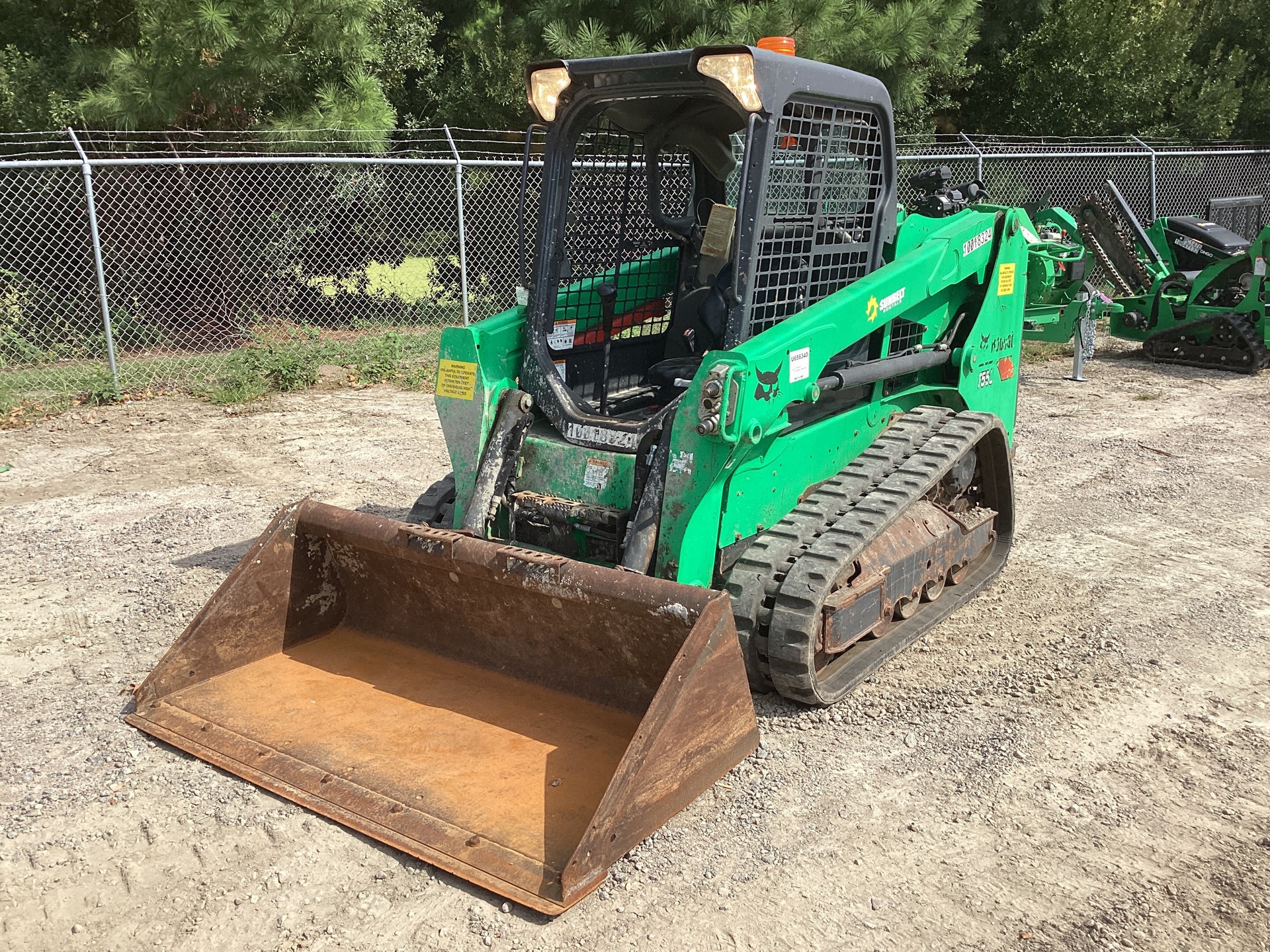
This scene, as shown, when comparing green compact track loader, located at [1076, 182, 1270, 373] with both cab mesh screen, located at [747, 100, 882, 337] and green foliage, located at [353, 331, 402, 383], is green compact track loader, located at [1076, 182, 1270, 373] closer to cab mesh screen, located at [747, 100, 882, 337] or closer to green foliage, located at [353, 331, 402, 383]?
green foliage, located at [353, 331, 402, 383]

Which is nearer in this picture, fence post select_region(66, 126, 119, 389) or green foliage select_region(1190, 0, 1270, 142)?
fence post select_region(66, 126, 119, 389)

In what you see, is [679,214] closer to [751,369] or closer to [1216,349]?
[751,369]

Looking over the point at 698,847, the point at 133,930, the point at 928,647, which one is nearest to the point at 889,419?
the point at 928,647

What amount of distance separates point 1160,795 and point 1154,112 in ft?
55.3

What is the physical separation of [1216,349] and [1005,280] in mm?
6508

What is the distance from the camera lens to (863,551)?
427 centimetres

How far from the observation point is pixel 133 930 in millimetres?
2975

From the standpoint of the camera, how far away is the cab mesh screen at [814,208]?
13.8 feet

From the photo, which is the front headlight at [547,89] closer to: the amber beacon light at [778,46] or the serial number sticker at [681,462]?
the amber beacon light at [778,46]

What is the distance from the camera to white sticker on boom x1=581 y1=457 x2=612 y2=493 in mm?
4312

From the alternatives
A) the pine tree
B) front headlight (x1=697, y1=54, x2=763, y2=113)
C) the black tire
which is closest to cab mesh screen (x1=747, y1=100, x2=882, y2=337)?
front headlight (x1=697, y1=54, x2=763, y2=113)

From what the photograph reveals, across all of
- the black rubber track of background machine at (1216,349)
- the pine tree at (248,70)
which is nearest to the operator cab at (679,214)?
the pine tree at (248,70)

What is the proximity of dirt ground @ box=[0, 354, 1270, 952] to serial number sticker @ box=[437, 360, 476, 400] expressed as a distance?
1.63 metres

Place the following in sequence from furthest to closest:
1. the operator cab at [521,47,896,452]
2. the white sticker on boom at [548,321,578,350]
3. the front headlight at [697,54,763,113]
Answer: the white sticker on boom at [548,321,578,350]
the operator cab at [521,47,896,452]
the front headlight at [697,54,763,113]
